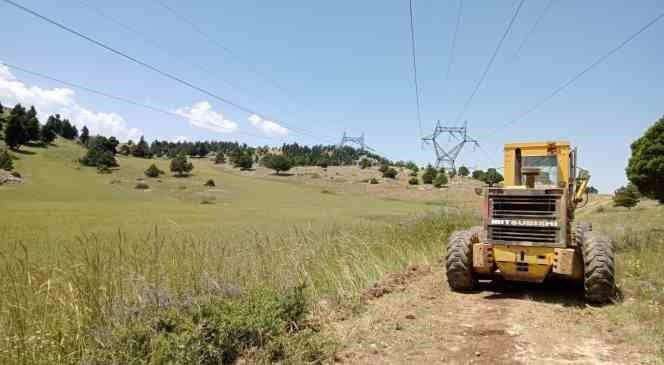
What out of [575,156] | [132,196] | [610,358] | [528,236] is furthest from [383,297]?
[132,196]

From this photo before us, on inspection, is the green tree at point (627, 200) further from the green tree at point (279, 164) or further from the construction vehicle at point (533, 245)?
the green tree at point (279, 164)

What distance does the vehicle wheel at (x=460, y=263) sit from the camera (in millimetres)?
8078

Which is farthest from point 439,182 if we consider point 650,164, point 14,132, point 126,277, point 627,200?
point 14,132

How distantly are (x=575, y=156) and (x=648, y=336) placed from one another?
4732 mm

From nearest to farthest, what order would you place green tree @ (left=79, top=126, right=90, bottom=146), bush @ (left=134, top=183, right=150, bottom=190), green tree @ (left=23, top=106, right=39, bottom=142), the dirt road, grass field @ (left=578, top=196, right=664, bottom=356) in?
the dirt road
grass field @ (left=578, top=196, right=664, bottom=356)
bush @ (left=134, top=183, right=150, bottom=190)
green tree @ (left=23, top=106, right=39, bottom=142)
green tree @ (left=79, top=126, right=90, bottom=146)

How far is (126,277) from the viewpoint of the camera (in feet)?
17.1

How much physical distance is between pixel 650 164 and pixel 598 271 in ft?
71.2

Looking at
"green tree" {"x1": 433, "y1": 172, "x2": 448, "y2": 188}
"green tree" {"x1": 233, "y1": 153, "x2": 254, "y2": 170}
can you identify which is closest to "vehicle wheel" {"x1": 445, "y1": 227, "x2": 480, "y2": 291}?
"green tree" {"x1": 433, "y1": 172, "x2": 448, "y2": 188}

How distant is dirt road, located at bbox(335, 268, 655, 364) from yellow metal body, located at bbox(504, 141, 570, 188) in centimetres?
242

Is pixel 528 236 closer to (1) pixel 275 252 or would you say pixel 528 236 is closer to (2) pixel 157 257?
(1) pixel 275 252

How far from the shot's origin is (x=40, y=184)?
5644 centimetres

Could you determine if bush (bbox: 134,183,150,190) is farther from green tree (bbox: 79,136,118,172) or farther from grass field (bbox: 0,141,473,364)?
grass field (bbox: 0,141,473,364)

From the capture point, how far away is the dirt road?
4.91 metres

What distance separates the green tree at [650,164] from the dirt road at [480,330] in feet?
67.2
